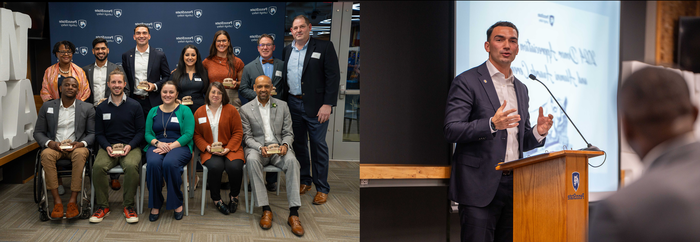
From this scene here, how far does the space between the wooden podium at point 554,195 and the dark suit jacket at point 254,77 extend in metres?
1.53

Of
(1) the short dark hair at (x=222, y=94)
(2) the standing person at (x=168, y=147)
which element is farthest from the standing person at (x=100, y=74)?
(1) the short dark hair at (x=222, y=94)

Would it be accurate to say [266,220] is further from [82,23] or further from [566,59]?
[566,59]

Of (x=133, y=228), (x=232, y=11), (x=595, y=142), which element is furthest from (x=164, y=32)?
(x=595, y=142)

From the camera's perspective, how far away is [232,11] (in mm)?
2758

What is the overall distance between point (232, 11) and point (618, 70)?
11.0 feet

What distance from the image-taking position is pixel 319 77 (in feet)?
9.29

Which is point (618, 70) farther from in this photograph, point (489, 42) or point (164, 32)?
point (164, 32)

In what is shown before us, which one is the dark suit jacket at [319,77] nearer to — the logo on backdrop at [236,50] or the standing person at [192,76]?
the logo on backdrop at [236,50]

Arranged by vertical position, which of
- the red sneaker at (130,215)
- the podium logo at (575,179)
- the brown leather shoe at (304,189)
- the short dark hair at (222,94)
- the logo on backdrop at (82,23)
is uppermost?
the logo on backdrop at (82,23)

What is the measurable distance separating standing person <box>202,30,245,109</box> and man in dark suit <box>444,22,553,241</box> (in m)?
1.45

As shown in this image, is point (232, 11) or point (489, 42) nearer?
point (489, 42)

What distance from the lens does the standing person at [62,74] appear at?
2.54m

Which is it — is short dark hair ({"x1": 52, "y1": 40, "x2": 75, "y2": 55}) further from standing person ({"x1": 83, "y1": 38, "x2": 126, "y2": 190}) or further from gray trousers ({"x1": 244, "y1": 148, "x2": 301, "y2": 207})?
gray trousers ({"x1": 244, "y1": 148, "x2": 301, "y2": 207})

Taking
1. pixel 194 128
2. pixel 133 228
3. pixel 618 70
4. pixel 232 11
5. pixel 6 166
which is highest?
pixel 232 11
